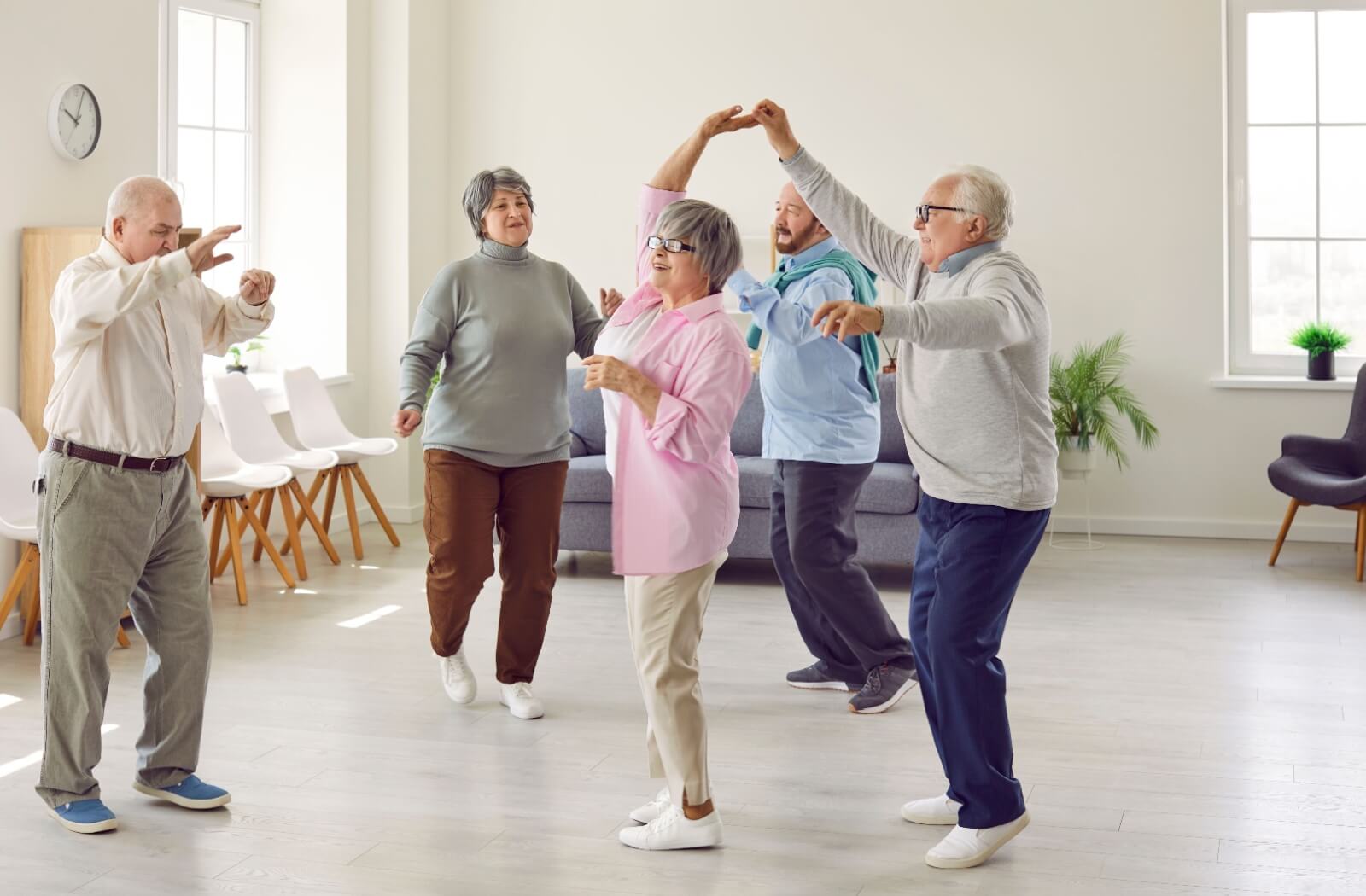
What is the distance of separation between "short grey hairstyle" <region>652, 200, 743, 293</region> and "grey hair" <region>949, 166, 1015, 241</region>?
0.50 meters

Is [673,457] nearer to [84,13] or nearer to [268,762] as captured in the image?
[268,762]

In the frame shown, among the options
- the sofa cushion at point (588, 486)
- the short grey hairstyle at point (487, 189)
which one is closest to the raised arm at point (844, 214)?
the short grey hairstyle at point (487, 189)

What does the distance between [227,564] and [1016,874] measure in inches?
172

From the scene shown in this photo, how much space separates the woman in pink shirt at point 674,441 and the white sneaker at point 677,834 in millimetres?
160

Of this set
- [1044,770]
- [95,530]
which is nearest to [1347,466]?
[1044,770]

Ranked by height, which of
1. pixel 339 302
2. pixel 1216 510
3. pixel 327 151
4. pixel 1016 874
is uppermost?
pixel 327 151

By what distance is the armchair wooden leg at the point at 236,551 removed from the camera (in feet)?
19.0

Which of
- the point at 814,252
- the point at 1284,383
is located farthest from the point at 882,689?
the point at 1284,383

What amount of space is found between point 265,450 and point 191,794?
3.20 meters

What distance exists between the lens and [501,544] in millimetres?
4305

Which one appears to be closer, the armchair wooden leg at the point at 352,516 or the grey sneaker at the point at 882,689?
the grey sneaker at the point at 882,689

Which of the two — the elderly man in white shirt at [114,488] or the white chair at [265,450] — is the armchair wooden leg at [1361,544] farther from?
the elderly man in white shirt at [114,488]

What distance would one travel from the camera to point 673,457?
305cm

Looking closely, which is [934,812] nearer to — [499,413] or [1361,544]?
[499,413]
